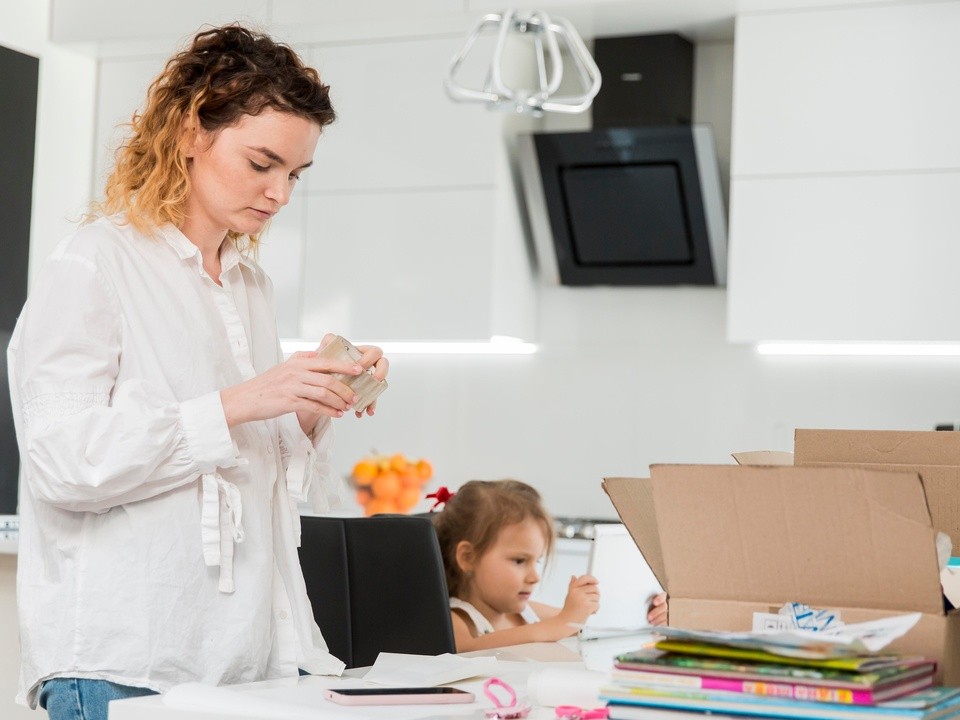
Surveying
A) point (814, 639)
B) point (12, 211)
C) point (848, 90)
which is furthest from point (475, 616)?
point (12, 211)

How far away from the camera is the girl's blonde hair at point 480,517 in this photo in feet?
8.04

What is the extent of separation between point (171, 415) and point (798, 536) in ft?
1.97

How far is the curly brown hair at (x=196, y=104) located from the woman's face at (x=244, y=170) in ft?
0.04

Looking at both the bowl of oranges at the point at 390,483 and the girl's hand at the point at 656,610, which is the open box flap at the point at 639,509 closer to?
the girl's hand at the point at 656,610

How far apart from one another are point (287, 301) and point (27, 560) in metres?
2.70

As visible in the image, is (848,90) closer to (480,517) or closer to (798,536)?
(480,517)

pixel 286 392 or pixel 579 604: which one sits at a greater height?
pixel 286 392

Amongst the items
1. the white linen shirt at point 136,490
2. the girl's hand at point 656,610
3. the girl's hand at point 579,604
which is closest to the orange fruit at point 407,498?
the girl's hand at point 579,604

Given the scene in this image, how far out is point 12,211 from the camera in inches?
155

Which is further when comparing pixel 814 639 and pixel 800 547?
pixel 800 547

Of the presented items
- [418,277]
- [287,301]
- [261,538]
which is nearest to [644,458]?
[418,277]

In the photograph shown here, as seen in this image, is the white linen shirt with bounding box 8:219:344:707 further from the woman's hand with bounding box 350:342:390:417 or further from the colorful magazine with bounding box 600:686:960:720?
the colorful magazine with bounding box 600:686:960:720

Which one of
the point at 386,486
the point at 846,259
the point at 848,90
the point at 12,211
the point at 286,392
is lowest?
the point at 386,486

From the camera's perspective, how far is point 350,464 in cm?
418
